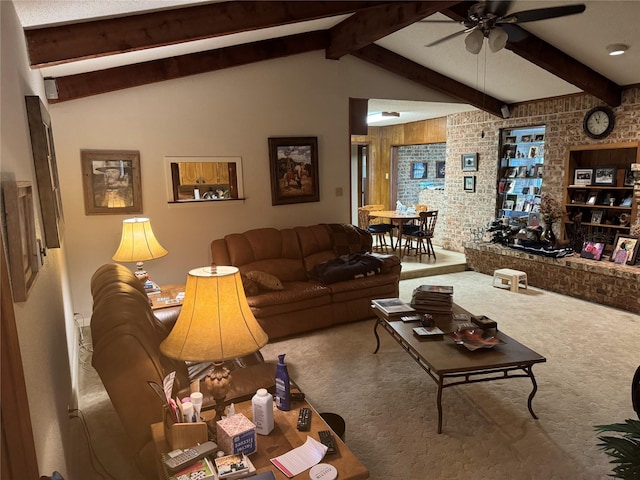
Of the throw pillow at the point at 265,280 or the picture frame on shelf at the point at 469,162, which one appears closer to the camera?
the throw pillow at the point at 265,280

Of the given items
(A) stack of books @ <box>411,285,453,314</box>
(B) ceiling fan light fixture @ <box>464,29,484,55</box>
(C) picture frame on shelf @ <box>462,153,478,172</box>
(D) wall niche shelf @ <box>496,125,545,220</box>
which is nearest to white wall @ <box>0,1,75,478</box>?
(A) stack of books @ <box>411,285,453,314</box>

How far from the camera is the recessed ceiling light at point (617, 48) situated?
4.17 meters

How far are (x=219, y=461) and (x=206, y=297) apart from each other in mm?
585

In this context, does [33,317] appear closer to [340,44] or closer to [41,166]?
[41,166]

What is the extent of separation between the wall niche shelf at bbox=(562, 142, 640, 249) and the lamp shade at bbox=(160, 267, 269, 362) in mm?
5513

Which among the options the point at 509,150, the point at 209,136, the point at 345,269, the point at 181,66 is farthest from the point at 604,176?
the point at 181,66

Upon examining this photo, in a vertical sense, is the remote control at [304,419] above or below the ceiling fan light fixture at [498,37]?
below

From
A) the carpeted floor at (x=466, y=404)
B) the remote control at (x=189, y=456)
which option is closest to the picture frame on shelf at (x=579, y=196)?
the carpeted floor at (x=466, y=404)

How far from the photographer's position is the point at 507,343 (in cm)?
284

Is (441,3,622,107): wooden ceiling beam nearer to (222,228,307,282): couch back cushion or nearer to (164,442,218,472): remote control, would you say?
(222,228,307,282): couch back cushion

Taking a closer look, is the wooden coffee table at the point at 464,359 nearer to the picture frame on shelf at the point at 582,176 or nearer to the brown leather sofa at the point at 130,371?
the brown leather sofa at the point at 130,371

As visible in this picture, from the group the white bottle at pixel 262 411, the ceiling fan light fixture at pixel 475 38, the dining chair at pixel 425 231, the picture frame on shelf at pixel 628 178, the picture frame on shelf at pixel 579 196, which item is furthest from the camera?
the dining chair at pixel 425 231

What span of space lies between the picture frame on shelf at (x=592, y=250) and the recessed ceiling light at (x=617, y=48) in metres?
2.32

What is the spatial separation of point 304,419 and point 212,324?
2.02ft
